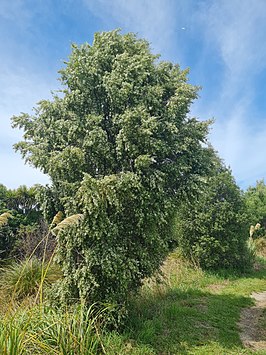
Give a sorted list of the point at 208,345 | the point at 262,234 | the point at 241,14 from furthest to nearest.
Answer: the point at 262,234 → the point at 241,14 → the point at 208,345

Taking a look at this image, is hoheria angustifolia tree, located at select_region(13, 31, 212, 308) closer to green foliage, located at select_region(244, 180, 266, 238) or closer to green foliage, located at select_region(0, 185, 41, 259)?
green foliage, located at select_region(0, 185, 41, 259)

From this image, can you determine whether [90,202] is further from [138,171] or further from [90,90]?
[90,90]

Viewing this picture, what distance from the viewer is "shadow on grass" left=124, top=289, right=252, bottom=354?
4.88 meters

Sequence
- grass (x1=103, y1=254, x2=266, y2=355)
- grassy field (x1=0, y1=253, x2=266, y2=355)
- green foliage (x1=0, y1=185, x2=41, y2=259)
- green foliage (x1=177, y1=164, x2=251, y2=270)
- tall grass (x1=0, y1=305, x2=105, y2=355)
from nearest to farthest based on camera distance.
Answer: tall grass (x1=0, y1=305, x2=105, y2=355) → grassy field (x1=0, y1=253, x2=266, y2=355) → grass (x1=103, y1=254, x2=266, y2=355) → green foliage (x1=0, y1=185, x2=41, y2=259) → green foliage (x1=177, y1=164, x2=251, y2=270)

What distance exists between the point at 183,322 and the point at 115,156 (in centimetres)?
340

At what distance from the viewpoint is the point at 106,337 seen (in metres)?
4.47

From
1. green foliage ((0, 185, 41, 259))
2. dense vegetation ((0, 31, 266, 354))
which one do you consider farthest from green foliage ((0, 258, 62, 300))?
green foliage ((0, 185, 41, 259))

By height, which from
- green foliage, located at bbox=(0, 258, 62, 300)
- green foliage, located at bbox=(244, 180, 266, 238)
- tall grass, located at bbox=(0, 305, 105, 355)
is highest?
green foliage, located at bbox=(244, 180, 266, 238)

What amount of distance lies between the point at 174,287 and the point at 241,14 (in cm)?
646

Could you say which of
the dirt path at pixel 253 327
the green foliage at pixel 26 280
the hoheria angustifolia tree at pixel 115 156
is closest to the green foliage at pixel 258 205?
the dirt path at pixel 253 327

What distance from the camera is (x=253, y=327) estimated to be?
614 centimetres

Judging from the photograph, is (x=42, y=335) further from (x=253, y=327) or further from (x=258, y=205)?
(x=258, y=205)

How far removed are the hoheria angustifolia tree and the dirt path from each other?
2.06 metres

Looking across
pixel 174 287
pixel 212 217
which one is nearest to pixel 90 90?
pixel 174 287
